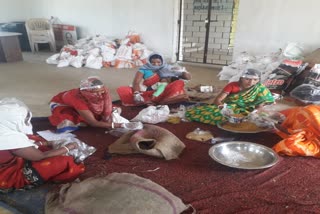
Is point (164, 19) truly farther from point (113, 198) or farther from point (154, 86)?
point (113, 198)

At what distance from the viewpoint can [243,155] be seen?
1.79m

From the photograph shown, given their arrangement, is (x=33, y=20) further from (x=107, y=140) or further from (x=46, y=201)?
(x=46, y=201)

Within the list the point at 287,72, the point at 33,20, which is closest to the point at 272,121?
the point at 287,72

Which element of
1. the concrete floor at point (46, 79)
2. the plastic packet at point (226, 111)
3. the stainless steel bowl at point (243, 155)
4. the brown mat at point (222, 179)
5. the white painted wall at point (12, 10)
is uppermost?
the white painted wall at point (12, 10)

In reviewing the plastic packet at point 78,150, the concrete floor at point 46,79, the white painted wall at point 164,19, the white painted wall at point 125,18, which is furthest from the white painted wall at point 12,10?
the plastic packet at point 78,150

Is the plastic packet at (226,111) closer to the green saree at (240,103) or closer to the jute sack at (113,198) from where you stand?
the green saree at (240,103)

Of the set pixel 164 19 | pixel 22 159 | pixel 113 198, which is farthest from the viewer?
pixel 164 19

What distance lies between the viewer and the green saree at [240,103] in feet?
7.80

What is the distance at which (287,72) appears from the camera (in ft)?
11.1

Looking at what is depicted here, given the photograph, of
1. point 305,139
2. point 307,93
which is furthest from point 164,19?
point 305,139

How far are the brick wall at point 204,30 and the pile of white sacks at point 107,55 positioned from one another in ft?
2.81

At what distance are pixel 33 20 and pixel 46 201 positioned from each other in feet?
19.4

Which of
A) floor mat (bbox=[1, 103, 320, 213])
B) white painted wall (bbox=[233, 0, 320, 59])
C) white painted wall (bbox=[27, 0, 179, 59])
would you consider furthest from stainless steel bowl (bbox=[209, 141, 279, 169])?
white painted wall (bbox=[27, 0, 179, 59])

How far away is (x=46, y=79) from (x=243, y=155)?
10.3 feet
